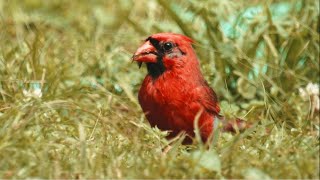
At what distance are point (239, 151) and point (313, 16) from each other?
2162 millimetres

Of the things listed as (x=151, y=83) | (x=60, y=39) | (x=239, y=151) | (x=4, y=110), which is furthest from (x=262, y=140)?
(x=60, y=39)

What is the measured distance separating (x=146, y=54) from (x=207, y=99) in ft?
1.35

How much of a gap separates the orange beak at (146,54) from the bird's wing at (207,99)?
30 centimetres

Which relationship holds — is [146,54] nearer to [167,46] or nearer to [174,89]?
[167,46]

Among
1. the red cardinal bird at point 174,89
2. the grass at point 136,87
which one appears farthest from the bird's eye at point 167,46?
the grass at point 136,87

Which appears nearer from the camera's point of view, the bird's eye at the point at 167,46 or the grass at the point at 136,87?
the grass at the point at 136,87

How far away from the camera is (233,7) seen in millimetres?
6215

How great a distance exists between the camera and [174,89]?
4969 mm

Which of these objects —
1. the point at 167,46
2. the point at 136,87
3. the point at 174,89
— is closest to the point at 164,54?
the point at 167,46

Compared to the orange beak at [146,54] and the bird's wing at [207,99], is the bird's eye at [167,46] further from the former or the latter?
the bird's wing at [207,99]

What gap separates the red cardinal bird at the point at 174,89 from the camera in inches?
192

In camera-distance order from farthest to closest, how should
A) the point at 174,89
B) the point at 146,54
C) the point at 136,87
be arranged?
1. the point at 136,87
2. the point at 146,54
3. the point at 174,89

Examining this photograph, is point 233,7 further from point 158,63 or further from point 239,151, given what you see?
point 239,151

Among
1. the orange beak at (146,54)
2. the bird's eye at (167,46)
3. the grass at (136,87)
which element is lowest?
the grass at (136,87)
